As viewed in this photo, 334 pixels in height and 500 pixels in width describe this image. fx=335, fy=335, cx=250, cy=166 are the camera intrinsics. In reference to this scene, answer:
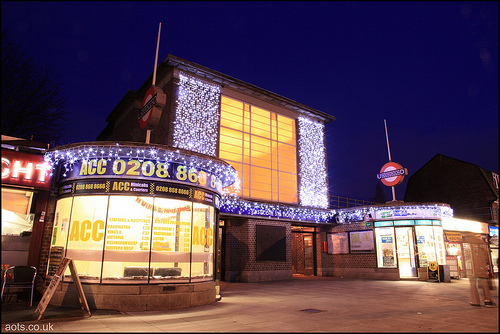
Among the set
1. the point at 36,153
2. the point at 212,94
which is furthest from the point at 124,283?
the point at 212,94

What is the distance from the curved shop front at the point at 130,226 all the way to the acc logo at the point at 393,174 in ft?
48.8

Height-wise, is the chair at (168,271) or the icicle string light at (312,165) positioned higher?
the icicle string light at (312,165)

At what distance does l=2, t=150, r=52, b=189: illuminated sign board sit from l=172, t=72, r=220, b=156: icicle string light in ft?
22.2

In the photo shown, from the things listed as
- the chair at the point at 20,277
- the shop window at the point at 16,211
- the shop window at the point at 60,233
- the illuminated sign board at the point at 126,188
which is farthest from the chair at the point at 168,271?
the shop window at the point at 16,211

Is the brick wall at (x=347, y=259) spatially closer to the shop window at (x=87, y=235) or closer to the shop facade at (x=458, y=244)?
the shop facade at (x=458, y=244)

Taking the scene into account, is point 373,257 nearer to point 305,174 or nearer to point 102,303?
point 305,174

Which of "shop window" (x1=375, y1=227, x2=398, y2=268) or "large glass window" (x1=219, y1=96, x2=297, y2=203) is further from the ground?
"large glass window" (x1=219, y1=96, x2=297, y2=203)

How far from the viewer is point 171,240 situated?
10109mm

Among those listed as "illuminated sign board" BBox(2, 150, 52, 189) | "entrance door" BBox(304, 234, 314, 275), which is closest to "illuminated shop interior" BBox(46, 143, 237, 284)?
"illuminated sign board" BBox(2, 150, 52, 189)

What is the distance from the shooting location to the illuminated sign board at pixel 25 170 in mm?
9961

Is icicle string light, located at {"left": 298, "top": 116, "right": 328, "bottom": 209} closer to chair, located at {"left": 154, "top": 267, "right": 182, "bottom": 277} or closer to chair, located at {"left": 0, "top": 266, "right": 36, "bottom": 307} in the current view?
chair, located at {"left": 154, "top": 267, "right": 182, "bottom": 277}

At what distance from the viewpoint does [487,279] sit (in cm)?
947

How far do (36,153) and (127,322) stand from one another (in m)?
6.41

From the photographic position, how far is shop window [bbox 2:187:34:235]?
33.4 feet
